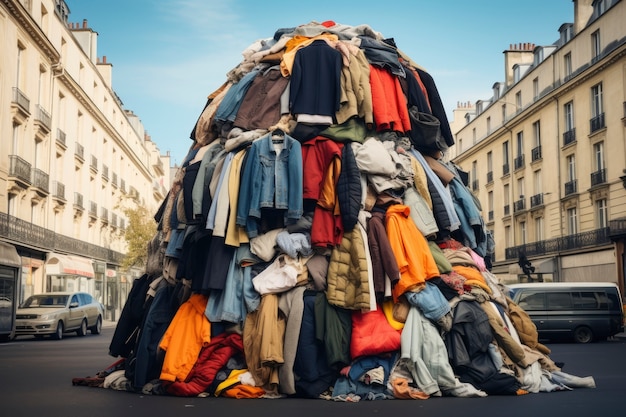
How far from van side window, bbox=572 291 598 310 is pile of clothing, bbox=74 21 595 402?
15.9 metres

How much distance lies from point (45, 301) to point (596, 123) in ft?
92.3

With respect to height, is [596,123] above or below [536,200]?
above

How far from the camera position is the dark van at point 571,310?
2391cm

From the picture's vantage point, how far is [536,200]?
154ft

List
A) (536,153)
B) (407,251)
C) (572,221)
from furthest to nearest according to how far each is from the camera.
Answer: (536,153) < (572,221) < (407,251)

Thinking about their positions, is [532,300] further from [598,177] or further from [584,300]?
[598,177]

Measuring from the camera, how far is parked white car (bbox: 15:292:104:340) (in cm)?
2525

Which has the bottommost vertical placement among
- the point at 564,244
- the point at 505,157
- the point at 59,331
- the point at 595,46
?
the point at 59,331

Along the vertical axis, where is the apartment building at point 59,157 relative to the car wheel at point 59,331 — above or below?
above

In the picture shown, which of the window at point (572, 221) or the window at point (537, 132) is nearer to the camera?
the window at point (572, 221)

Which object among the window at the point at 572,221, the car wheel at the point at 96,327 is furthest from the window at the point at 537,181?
the car wheel at the point at 96,327

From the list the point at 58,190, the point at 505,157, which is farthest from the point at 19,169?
the point at 505,157

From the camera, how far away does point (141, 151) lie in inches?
2751

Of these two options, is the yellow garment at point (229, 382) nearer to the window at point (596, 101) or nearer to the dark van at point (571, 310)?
the dark van at point (571, 310)
